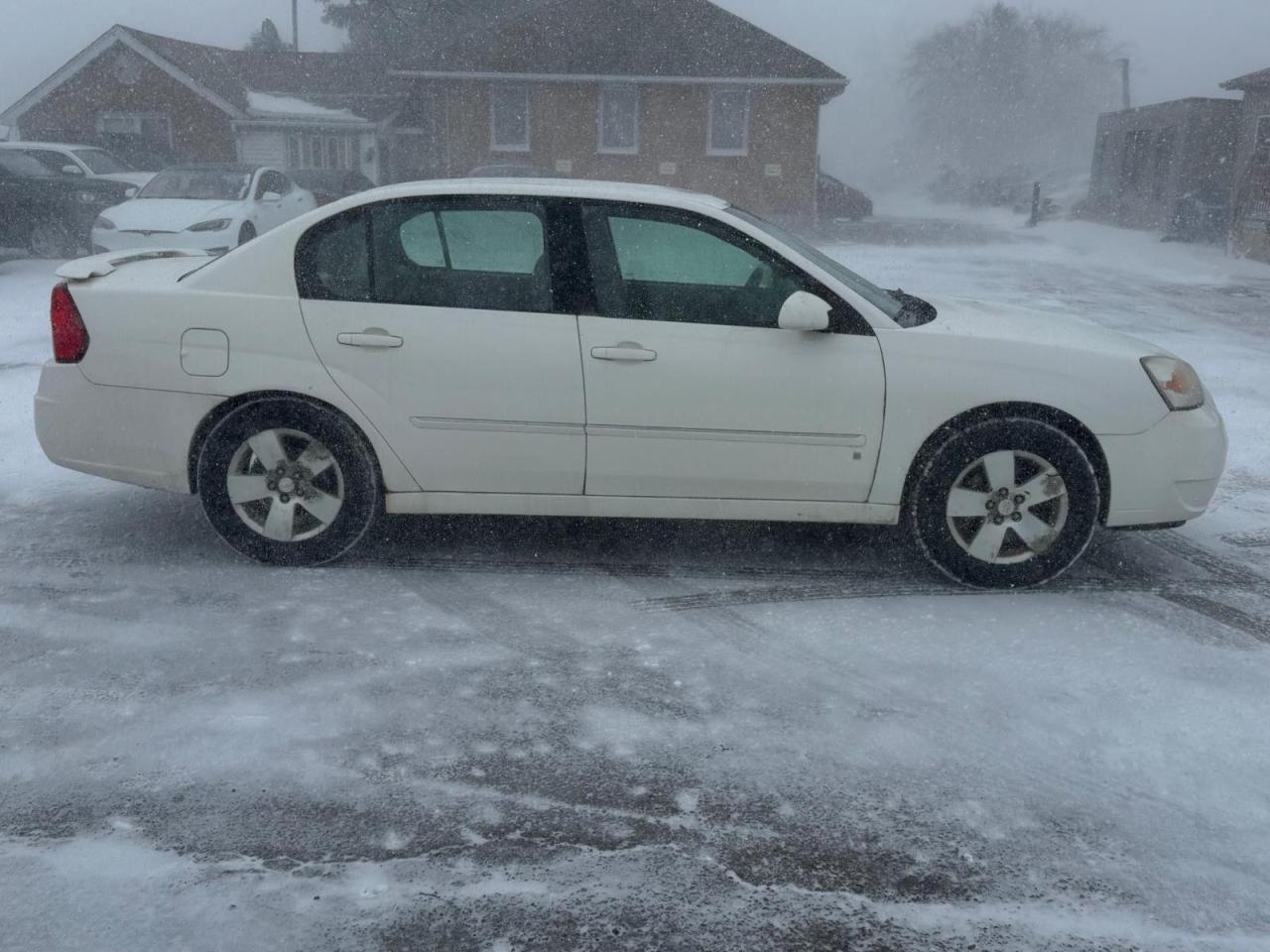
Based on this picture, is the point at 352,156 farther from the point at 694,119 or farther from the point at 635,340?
the point at 635,340

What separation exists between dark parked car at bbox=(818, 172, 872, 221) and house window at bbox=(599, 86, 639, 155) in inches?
234

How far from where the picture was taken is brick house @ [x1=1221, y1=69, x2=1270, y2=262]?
23438mm

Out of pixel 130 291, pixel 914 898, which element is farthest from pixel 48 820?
pixel 130 291

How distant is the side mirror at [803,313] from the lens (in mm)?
4539

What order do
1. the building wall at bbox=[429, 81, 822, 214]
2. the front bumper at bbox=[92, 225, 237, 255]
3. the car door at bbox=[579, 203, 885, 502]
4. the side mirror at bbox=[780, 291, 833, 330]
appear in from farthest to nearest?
1. the building wall at bbox=[429, 81, 822, 214]
2. the front bumper at bbox=[92, 225, 237, 255]
3. the car door at bbox=[579, 203, 885, 502]
4. the side mirror at bbox=[780, 291, 833, 330]

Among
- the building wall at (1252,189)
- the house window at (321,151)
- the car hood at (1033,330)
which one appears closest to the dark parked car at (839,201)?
the building wall at (1252,189)

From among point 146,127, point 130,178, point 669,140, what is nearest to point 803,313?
point 130,178

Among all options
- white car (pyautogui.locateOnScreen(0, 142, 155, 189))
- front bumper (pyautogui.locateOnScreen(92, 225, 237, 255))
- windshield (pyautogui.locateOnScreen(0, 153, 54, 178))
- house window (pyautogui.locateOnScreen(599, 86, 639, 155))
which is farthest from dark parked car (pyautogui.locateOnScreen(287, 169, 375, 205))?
front bumper (pyautogui.locateOnScreen(92, 225, 237, 255))

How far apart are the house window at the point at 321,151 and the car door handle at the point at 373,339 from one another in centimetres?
3317

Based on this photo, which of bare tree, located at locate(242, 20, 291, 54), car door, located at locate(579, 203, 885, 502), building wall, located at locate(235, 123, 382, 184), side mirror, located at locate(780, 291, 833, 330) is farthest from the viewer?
bare tree, located at locate(242, 20, 291, 54)

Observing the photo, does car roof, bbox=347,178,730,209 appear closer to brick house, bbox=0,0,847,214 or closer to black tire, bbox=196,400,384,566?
black tire, bbox=196,400,384,566

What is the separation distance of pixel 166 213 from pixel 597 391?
12583mm

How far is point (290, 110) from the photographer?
116 feet

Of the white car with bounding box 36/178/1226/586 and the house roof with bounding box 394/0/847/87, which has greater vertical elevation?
the house roof with bounding box 394/0/847/87
